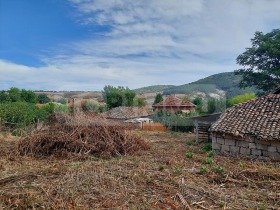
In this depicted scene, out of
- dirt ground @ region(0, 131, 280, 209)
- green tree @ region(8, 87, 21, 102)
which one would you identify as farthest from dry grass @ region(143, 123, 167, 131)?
green tree @ region(8, 87, 21, 102)

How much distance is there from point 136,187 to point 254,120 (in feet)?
26.1

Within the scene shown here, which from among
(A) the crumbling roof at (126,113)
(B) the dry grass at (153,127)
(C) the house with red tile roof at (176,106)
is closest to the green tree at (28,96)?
(A) the crumbling roof at (126,113)

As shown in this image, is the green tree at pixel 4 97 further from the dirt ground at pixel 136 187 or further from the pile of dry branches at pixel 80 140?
the dirt ground at pixel 136 187

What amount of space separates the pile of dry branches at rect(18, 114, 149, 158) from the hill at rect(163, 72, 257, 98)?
33.3 metres

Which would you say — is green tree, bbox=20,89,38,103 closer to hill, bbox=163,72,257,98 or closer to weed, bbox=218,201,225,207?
hill, bbox=163,72,257,98

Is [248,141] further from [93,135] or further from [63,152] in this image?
[63,152]

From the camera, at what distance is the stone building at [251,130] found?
425 inches

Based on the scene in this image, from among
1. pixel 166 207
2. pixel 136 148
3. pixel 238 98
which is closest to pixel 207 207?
pixel 166 207

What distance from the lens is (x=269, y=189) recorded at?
21.4ft

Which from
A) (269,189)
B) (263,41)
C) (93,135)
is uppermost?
(263,41)

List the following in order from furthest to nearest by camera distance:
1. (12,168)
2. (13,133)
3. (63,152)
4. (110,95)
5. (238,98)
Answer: (110,95)
(238,98)
(13,133)
(63,152)
(12,168)

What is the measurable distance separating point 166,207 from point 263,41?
88.4 ft

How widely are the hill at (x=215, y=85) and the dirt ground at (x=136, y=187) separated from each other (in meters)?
36.4

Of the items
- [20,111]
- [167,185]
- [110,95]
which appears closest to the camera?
[167,185]
